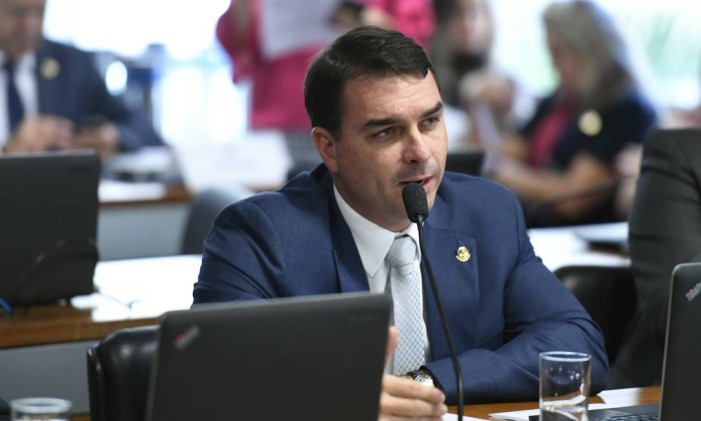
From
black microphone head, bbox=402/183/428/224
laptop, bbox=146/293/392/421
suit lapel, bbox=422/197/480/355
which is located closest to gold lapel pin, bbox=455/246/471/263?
suit lapel, bbox=422/197/480/355

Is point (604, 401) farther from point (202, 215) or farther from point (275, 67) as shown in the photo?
point (275, 67)

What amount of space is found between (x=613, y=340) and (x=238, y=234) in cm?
109

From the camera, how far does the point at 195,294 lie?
6.84 ft

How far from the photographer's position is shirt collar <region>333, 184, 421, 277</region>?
218 centimetres

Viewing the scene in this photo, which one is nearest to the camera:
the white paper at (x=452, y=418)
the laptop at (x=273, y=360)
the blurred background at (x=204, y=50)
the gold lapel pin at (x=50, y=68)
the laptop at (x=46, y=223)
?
the laptop at (x=273, y=360)

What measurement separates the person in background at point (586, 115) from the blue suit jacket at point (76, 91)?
161 cm

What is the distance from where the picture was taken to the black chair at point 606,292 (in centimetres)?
278

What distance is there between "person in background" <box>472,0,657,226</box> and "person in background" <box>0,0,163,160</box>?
1.65m

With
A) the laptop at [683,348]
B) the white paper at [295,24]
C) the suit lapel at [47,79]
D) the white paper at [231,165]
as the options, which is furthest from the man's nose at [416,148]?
the suit lapel at [47,79]

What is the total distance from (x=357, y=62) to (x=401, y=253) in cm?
34

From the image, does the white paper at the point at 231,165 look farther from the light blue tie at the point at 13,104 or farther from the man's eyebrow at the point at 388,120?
the man's eyebrow at the point at 388,120

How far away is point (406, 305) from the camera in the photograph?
85.0 inches

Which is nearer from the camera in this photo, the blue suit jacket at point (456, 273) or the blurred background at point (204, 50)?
the blue suit jacket at point (456, 273)

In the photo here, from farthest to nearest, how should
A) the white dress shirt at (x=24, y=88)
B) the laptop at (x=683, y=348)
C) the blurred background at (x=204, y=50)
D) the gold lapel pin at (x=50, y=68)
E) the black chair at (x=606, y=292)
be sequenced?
1. the blurred background at (x=204, y=50)
2. the gold lapel pin at (x=50, y=68)
3. the white dress shirt at (x=24, y=88)
4. the black chair at (x=606, y=292)
5. the laptop at (x=683, y=348)
